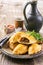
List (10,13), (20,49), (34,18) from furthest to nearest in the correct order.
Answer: (10,13) → (34,18) → (20,49)

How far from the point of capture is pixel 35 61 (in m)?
1.12

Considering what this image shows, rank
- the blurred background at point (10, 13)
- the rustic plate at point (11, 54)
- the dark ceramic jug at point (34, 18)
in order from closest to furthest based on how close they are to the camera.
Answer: the rustic plate at point (11, 54), the dark ceramic jug at point (34, 18), the blurred background at point (10, 13)

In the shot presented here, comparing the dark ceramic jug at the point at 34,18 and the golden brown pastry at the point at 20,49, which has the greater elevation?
the dark ceramic jug at the point at 34,18

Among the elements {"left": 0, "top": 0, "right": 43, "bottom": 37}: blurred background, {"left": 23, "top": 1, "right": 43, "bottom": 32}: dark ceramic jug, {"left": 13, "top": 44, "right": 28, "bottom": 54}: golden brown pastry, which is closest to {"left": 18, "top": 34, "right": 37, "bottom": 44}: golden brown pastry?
{"left": 13, "top": 44, "right": 28, "bottom": 54}: golden brown pastry

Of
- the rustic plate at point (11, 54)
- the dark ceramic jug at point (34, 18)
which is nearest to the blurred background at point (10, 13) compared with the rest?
the dark ceramic jug at point (34, 18)

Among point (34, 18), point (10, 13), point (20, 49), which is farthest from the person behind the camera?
point (10, 13)

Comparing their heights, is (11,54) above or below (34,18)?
below

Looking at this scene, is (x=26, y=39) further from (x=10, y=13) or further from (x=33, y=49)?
(x=10, y=13)

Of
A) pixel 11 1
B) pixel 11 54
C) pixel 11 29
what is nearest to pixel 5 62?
pixel 11 54

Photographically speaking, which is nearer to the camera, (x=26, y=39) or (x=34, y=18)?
(x=26, y=39)

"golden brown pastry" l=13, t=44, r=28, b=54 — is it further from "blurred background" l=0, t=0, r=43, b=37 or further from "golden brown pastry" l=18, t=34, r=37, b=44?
"blurred background" l=0, t=0, r=43, b=37

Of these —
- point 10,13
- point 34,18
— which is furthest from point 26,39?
point 10,13

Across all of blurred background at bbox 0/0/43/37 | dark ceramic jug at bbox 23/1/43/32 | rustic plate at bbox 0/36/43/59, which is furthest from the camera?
blurred background at bbox 0/0/43/37

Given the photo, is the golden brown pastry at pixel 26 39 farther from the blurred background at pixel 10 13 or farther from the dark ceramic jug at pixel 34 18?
the blurred background at pixel 10 13
